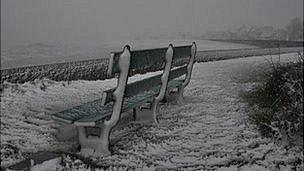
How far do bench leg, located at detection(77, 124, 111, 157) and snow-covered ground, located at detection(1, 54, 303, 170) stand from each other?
13 cm

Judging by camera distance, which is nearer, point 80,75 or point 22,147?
point 22,147

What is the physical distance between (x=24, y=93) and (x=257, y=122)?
4.02m

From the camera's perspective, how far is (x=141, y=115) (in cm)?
532

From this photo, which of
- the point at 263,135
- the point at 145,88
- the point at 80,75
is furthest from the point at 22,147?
the point at 80,75

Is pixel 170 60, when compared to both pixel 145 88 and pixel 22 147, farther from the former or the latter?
pixel 22 147

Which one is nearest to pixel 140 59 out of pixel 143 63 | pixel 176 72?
pixel 143 63

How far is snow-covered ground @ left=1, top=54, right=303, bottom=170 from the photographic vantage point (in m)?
3.70

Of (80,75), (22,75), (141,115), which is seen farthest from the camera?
(80,75)

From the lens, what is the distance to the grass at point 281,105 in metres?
4.24

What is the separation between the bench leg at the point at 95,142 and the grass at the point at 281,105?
6.11 feet

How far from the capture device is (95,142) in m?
3.89

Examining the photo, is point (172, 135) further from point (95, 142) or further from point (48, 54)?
point (48, 54)

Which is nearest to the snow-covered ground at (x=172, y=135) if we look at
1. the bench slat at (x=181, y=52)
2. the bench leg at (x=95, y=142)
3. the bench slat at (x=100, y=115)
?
the bench leg at (x=95, y=142)

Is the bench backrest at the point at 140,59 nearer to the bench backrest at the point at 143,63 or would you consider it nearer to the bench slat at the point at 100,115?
the bench backrest at the point at 143,63
